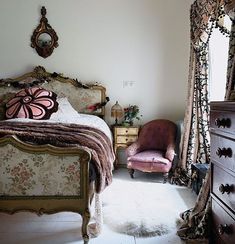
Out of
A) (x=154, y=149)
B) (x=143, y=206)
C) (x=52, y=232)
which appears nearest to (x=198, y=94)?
(x=154, y=149)

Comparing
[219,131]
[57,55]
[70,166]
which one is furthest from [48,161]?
[57,55]

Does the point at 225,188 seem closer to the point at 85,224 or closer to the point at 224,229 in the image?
the point at 224,229

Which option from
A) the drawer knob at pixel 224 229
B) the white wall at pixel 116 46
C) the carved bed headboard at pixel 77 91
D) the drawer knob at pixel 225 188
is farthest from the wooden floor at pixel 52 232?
the white wall at pixel 116 46

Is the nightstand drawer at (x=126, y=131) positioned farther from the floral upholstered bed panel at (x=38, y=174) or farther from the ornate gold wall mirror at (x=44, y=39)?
the floral upholstered bed panel at (x=38, y=174)

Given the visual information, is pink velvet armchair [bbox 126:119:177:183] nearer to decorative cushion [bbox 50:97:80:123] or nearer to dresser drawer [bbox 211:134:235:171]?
decorative cushion [bbox 50:97:80:123]

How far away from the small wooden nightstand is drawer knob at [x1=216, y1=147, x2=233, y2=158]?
2.61m

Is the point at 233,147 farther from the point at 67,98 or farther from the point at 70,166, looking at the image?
the point at 67,98

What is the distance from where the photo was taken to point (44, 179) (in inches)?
85.1

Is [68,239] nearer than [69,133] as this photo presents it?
Yes

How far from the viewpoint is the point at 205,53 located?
3.40 meters

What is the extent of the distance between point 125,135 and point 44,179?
88.0 inches

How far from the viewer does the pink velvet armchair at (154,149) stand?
3.74m

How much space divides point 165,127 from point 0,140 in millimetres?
2665

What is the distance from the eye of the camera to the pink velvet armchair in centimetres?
374
